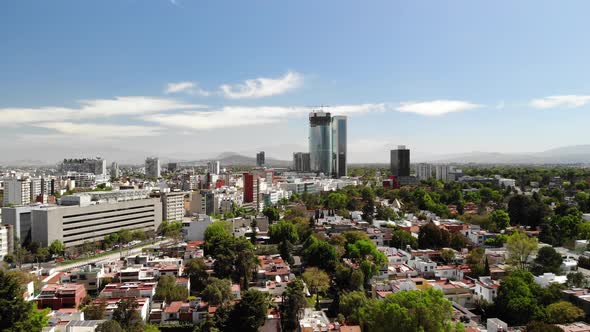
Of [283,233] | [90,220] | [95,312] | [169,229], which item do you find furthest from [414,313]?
[169,229]

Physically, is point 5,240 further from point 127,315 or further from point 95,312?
point 127,315

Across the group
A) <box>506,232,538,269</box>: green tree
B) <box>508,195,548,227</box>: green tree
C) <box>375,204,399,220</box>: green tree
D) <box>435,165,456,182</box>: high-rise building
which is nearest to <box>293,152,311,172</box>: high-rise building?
<box>435,165,456,182</box>: high-rise building

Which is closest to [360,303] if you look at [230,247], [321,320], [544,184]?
[321,320]

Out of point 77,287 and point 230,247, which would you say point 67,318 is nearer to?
point 77,287

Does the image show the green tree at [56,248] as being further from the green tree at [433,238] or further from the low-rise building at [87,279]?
the green tree at [433,238]

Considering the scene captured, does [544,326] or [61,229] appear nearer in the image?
[544,326]

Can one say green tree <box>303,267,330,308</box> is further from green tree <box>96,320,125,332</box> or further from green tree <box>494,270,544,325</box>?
green tree <box>96,320,125,332</box>
